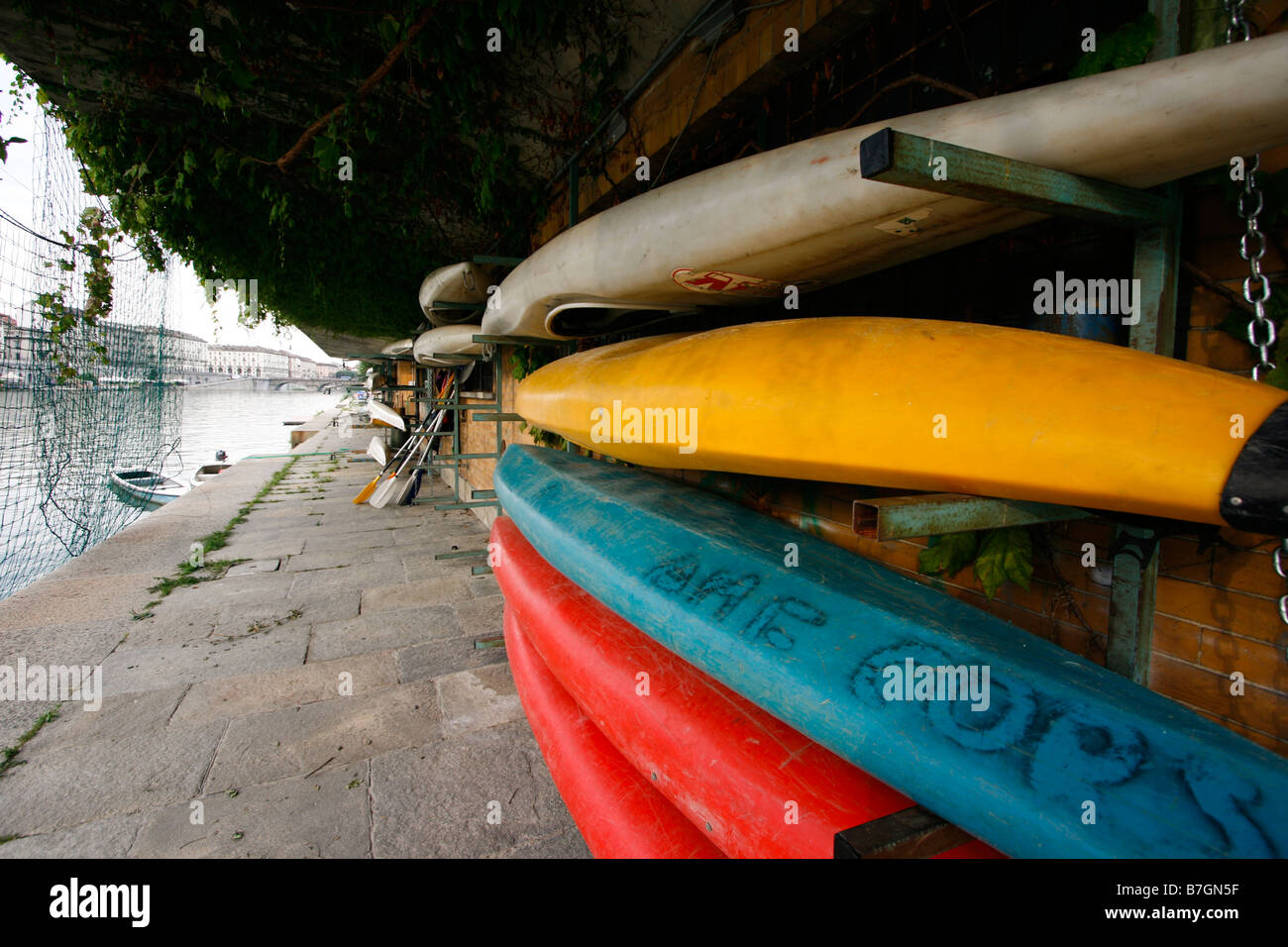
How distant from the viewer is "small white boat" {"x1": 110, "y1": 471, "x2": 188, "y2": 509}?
1062 cm

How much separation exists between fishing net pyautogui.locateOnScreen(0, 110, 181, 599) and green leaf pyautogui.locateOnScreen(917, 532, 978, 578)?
5969 mm

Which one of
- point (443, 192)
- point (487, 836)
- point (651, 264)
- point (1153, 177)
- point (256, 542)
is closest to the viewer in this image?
point (1153, 177)

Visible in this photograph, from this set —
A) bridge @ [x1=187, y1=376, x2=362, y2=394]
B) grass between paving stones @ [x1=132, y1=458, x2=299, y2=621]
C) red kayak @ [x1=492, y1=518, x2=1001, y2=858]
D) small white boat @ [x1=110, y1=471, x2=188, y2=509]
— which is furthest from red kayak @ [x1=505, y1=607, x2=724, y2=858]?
bridge @ [x1=187, y1=376, x2=362, y2=394]

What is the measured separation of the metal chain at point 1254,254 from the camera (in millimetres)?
994

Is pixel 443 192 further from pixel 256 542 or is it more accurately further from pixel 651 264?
pixel 256 542

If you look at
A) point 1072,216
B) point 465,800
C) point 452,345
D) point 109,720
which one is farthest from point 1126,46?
point 452,345

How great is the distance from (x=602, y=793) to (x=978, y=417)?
1.70 meters

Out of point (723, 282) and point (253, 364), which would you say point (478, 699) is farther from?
point (253, 364)

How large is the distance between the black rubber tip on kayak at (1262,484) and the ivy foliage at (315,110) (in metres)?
2.97

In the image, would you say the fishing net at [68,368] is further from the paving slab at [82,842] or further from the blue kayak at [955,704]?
the blue kayak at [955,704]

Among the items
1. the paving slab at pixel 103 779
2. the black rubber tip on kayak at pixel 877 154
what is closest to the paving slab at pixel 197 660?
the paving slab at pixel 103 779

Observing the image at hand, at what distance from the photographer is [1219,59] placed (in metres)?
0.86
